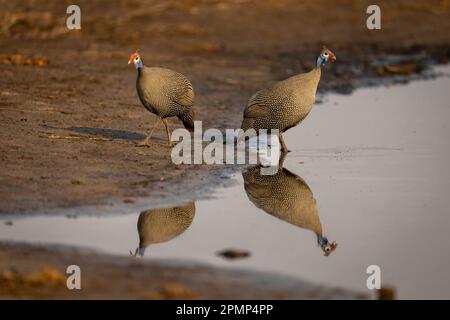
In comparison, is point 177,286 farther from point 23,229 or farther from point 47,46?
point 47,46

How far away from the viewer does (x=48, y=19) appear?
1767cm

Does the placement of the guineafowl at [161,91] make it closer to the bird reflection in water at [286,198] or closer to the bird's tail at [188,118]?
the bird's tail at [188,118]

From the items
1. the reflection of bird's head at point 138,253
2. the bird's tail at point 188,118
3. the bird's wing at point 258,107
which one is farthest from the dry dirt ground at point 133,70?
the reflection of bird's head at point 138,253

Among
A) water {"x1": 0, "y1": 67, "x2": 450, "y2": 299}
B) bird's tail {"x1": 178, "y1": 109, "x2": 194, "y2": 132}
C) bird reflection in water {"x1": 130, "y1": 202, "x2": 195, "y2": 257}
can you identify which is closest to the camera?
water {"x1": 0, "y1": 67, "x2": 450, "y2": 299}

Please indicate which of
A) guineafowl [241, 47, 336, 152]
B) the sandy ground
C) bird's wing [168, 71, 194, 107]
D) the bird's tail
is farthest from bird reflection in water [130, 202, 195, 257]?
the bird's tail

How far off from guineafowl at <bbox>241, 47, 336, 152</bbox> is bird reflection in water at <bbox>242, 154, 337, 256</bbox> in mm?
469

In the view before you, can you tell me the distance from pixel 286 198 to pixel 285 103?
5.16 feet

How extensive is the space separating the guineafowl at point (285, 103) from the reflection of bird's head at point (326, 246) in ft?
9.05

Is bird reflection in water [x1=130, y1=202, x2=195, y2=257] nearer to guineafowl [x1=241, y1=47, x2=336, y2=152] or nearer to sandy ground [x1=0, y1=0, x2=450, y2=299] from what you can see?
sandy ground [x1=0, y1=0, x2=450, y2=299]

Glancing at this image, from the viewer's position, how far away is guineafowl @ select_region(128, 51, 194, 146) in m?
10.0

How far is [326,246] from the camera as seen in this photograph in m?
7.28

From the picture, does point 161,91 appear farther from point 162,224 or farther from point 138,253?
point 138,253
